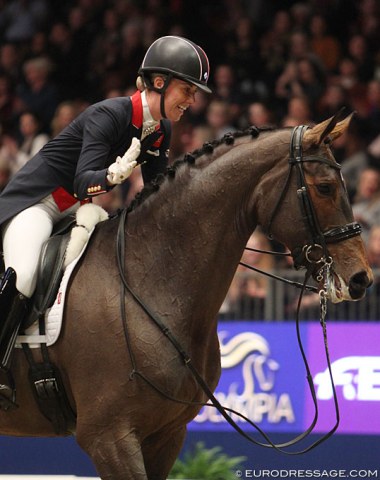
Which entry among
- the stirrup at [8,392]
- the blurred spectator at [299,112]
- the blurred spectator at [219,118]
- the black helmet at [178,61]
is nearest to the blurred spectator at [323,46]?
the blurred spectator at [299,112]

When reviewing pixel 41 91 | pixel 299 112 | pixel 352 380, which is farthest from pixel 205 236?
pixel 41 91

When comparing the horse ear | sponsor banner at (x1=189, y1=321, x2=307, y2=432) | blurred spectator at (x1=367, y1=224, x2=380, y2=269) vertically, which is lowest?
sponsor banner at (x1=189, y1=321, x2=307, y2=432)

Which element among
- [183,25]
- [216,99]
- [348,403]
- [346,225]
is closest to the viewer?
[346,225]

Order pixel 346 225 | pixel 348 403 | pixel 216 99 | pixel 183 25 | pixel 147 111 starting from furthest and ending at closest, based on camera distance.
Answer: pixel 183 25
pixel 216 99
pixel 348 403
pixel 147 111
pixel 346 225

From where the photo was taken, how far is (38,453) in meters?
8.12

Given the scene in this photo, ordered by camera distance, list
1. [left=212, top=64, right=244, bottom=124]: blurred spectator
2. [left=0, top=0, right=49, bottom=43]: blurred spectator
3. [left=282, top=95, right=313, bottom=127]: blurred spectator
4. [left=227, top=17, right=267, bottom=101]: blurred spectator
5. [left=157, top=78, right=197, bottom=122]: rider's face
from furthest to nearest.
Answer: [left=0, top=0, right=49, bottom=43]: blurred spectator < [left=227, top=17, right=267, bottom=101]: blurred spectator < [left=212, top=64, right=244, bottom=124]: blurred spectator < [left=282, top=95, right=313, bottom=127]: blurred spectator < [left=157, top=78, right=197, bottom=122]: rider's face

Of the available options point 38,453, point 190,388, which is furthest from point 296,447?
point 190,388

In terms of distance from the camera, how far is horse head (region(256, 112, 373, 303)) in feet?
14.8

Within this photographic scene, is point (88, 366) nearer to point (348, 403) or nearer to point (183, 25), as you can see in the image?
point (348, 403)

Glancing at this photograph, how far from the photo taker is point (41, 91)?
12781mm

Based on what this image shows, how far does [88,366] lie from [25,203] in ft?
2.92

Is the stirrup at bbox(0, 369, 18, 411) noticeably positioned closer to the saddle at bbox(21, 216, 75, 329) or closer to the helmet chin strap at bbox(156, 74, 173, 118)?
the saddle at bbox(21, 216, 75, 329)

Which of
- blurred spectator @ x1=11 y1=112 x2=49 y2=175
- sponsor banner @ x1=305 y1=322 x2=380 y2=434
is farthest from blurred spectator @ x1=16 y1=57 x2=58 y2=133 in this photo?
sponsor banner @ x1=305 y1=322 x2=380 y2=434

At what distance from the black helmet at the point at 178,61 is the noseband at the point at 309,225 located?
0.60 m
